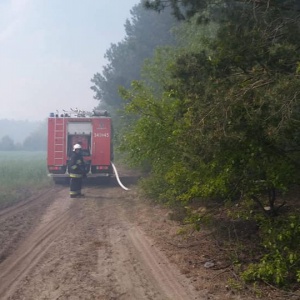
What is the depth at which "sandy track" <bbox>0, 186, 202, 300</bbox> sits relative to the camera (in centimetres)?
571

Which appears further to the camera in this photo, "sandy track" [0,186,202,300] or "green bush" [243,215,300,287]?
"sandy track" [0,186,202,300]

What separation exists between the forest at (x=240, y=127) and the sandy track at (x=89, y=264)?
1054 millimetres

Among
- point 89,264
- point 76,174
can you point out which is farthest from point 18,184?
point 89,264

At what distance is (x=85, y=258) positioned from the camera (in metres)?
7.25

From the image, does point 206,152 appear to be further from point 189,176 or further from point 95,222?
point 95,222

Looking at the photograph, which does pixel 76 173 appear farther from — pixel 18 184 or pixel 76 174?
pixel 18 184

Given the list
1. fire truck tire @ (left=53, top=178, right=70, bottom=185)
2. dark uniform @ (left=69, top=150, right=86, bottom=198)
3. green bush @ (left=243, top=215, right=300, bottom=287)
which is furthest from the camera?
fire truck tire @ (left=53, top=178, right=70, bottom=185)

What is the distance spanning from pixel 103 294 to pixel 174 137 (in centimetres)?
397

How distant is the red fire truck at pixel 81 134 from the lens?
18938 mm

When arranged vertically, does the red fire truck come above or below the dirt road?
above

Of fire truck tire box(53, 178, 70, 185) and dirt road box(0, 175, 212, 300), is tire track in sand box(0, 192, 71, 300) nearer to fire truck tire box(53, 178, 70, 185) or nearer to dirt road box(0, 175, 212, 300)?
dirt road box(0, 175, 212, 300)

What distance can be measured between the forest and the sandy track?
41.5 inches

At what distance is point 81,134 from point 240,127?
45.8 feet

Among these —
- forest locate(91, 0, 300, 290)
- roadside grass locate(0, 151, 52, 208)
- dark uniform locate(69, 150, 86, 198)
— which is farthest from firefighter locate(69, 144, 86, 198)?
forest locate(91, 0, 300, 290)
